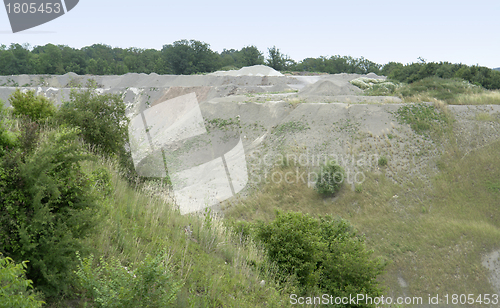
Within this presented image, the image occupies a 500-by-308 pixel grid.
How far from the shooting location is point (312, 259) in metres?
8.00

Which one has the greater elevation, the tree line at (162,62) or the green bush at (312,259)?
the tree line at (162,62)

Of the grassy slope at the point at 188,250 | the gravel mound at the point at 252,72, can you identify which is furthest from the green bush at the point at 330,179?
the gravel mound at the point at 252,72

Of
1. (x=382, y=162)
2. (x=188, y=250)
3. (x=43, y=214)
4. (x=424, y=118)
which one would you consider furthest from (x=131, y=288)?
(x=424, y=118)

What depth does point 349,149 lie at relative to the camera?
2219cm

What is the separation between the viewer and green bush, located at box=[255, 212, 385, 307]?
25.1 feet

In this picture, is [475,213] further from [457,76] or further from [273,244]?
[457,76]

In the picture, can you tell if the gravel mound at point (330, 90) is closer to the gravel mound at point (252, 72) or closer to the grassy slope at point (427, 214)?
the grassy slope at point (427, 214)

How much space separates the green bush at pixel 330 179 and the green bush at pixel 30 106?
1447cm

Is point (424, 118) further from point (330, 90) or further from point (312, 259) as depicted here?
point (312, 259)

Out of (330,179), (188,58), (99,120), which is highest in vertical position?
(188,58)

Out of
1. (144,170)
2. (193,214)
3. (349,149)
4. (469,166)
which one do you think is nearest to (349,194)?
(349,149)

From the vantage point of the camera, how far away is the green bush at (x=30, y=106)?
980cm

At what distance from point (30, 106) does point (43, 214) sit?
7.82 metres

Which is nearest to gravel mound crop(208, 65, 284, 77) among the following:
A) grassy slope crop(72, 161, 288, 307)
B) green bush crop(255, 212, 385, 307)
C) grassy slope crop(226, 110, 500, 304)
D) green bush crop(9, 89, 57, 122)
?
grassy slope crop(226, 110, 500, 304)
